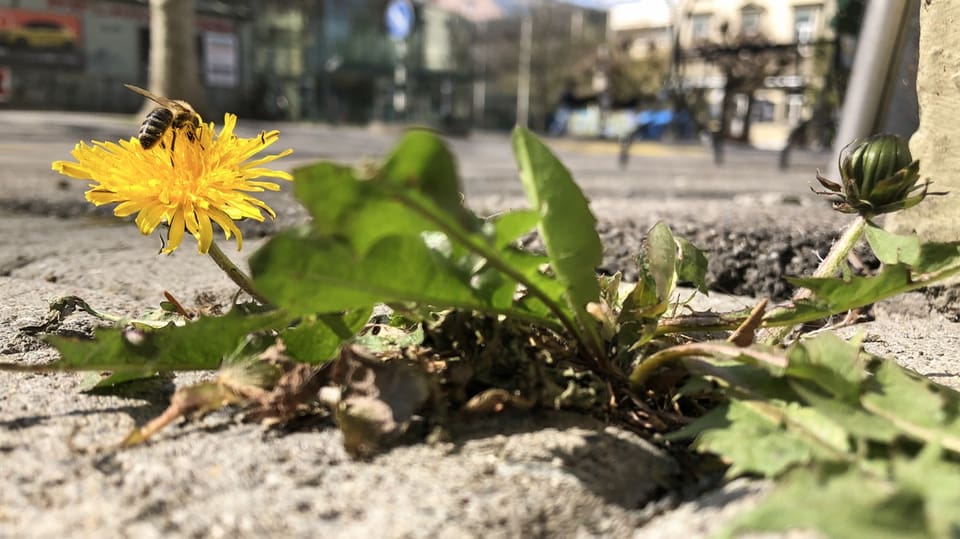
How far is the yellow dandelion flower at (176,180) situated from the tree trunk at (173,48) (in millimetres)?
13041

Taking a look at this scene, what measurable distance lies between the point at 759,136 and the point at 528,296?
43079 mm

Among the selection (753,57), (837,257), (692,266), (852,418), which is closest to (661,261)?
(692,266)

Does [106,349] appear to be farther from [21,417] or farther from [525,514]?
[525,514]

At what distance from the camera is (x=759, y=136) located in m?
40.8

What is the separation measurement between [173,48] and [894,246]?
14.2m

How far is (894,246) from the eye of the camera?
3.20ft

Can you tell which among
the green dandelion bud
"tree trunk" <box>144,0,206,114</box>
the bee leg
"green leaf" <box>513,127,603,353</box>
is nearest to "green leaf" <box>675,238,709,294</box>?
the green dandelion bud

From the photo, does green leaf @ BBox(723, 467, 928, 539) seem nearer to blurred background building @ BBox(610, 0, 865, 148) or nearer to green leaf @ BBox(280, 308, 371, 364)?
green leaf @ BBox(280, 308, 371, 364)

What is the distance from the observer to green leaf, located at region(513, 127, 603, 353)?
817 mm

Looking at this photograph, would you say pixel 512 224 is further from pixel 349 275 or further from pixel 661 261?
pixel 661 261

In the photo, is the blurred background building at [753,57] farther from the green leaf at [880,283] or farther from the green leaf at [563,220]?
the green leaf at [563,220]

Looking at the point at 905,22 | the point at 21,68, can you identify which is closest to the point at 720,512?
the point at 905,22

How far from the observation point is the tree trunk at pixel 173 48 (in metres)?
13.0

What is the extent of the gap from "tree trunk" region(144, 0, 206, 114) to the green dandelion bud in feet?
44.1
